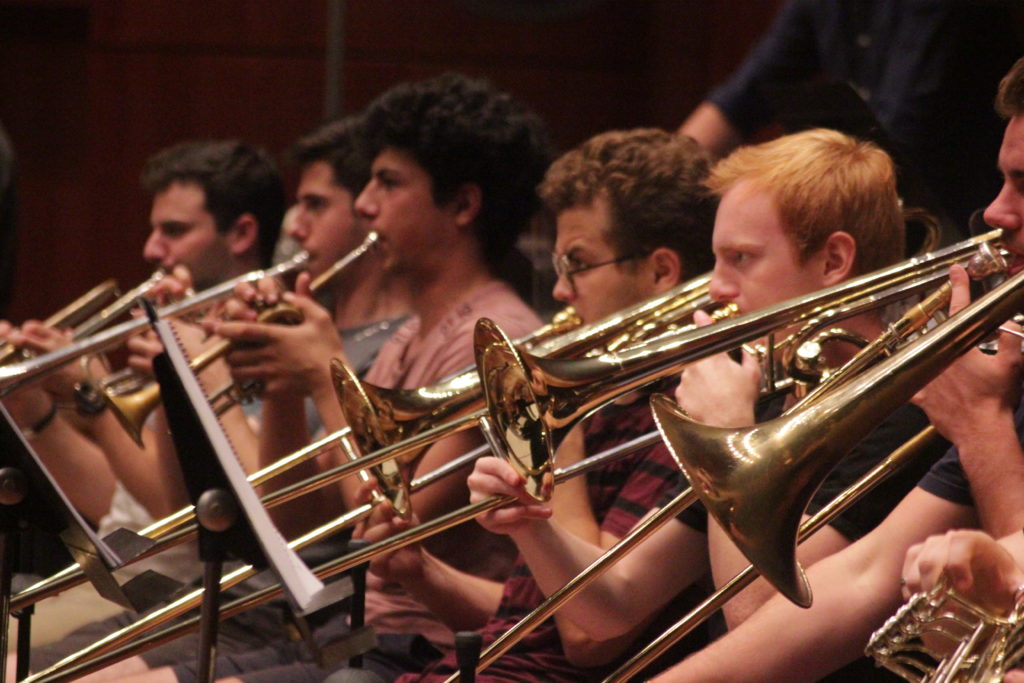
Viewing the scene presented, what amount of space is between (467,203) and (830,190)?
3.12 feet

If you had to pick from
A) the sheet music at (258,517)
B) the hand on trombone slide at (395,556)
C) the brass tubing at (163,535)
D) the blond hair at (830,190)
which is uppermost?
the blond hair at (830,190)

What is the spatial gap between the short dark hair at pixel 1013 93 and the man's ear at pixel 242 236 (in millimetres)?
2183

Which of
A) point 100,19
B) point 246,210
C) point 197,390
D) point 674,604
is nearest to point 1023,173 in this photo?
point 674,604

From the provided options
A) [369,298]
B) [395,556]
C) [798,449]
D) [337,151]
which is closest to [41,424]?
[369,298]

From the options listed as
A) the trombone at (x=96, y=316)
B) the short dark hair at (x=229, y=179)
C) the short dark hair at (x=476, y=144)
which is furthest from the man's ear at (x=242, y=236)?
the short dark hair at (x=476, y=144)

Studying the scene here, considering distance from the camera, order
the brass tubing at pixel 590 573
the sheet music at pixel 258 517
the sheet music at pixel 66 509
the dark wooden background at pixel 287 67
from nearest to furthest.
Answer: the sheet music at pixel 258 517
the sheet music at pixel 66 509
the brass tubing at pixel 590 573
the dark wooden background at pixel 287 67

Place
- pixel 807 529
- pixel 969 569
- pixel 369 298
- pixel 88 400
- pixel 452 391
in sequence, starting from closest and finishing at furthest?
1. pixel 969 569
2. pixel 807 529
3. pixel 452 391
4. pixel 88 400
5. pixel 369 298

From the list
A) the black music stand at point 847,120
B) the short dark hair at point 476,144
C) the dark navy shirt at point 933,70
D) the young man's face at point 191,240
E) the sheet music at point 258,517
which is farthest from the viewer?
A: the young man's face at point 191,240

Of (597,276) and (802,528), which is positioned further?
(597,276)

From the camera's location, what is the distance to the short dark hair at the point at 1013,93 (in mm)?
1547

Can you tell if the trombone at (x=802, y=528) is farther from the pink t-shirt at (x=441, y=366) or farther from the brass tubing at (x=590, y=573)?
the pink t-shirt at (x=441, y=366)

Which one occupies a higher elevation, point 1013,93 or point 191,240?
point 1013,93

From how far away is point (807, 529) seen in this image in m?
1.53

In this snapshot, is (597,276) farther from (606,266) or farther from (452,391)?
(452,391)
